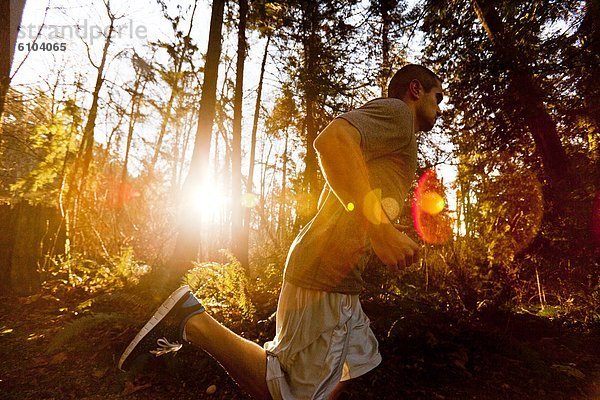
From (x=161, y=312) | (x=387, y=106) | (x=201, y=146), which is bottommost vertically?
(x=161, y=312)

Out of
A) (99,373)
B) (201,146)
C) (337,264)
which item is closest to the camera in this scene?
(337,264)

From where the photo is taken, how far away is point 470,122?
6441 millimetres

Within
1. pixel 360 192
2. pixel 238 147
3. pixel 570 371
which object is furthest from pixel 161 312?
pixel 238 147

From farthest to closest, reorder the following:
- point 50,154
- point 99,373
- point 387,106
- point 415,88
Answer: point 50,154 → point 99,373 → point 415,88 → point 387,106

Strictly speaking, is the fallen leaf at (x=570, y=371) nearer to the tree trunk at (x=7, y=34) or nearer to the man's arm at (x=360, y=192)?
the man's arm at (x=360, y=192)

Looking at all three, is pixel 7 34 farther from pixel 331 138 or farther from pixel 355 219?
pixel 355 219

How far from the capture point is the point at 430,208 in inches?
371

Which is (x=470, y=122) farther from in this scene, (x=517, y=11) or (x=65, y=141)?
(x=65, y=141)

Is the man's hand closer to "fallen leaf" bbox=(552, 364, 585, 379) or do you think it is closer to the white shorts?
the white shorts

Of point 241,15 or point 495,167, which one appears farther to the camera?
point 241,15

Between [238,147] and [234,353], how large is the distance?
413 inches

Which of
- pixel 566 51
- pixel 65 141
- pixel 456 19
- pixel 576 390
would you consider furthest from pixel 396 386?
pixel 65 141

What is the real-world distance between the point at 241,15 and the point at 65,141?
6307mm

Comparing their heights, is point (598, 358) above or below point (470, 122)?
below
